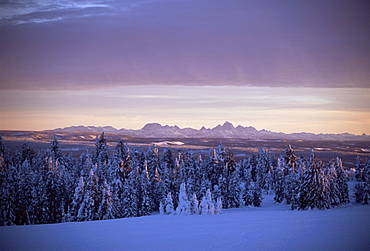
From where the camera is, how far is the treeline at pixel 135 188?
47375 mm

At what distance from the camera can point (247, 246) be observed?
958 inches

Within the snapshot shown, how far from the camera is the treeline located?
47.4 m

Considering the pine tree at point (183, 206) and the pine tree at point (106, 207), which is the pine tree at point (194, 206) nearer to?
Answer: the pine tree at point (183, 206)

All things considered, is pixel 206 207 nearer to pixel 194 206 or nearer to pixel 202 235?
pixel 194 206

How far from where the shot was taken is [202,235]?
28.4 meters

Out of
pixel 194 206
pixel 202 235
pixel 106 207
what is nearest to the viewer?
pixel 202 235

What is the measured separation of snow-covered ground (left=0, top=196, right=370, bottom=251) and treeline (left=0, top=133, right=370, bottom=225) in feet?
41.0

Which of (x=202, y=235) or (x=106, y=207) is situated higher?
(x=202, y=235)

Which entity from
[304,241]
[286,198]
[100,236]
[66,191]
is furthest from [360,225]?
[66,191]

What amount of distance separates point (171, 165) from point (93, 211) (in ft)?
118

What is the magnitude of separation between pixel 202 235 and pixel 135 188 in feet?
99.4

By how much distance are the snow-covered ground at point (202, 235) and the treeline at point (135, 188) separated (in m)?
12.5

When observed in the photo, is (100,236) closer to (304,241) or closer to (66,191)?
(304,241)

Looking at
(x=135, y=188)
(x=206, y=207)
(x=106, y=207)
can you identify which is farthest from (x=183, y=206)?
(x=135, y=188)
